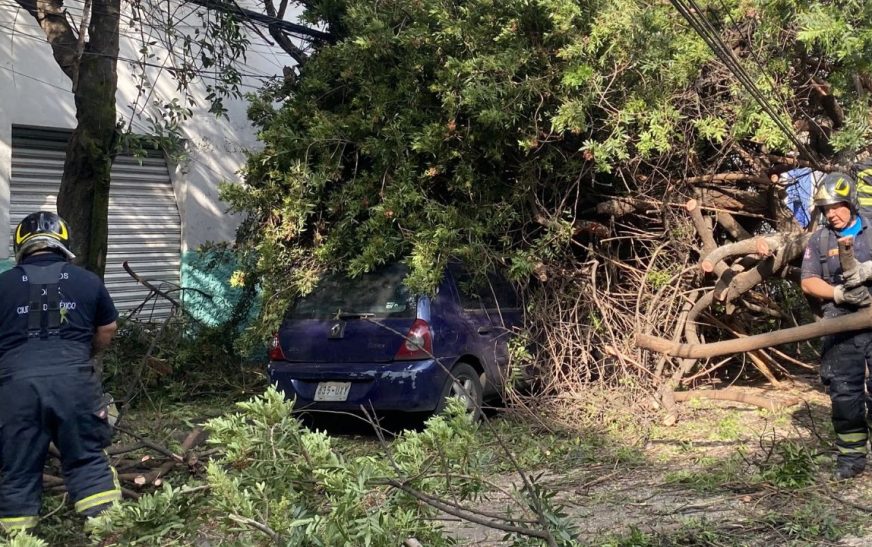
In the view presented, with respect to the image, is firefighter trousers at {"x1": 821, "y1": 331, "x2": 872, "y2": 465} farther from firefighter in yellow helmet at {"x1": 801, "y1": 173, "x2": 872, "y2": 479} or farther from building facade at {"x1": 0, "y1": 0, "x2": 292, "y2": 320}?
building facade at {"x1": 0, "y1": 0, "x2": 292, "y2": 320}

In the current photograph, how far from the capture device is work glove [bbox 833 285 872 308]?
515cm

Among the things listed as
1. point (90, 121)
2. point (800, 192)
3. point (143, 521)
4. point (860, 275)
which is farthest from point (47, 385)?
point (800, 192)

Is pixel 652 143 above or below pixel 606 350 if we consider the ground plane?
above

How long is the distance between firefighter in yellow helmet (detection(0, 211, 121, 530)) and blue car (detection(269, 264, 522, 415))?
256 cm

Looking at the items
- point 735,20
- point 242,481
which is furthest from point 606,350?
point 242,481

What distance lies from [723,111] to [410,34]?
2.81 metres

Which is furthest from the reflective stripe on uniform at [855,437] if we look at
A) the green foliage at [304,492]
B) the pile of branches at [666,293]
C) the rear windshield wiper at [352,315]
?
the rear windshield wiper at [352,315]

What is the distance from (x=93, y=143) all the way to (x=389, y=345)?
3071mm

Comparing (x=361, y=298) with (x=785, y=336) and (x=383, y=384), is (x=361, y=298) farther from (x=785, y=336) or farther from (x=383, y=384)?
(x=785, y=336)

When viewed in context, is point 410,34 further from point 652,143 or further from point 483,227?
point 652,143

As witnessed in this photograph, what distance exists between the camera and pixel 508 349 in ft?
25.6

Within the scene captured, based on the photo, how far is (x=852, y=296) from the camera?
17.0 ft

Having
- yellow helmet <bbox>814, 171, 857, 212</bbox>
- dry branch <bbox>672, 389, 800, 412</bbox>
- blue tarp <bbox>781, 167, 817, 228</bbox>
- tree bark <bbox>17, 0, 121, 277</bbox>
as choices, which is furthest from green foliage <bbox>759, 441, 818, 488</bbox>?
tree bark <bbox>17, 0, 121, 277</bbox>

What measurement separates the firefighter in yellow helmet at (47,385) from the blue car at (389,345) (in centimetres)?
256
